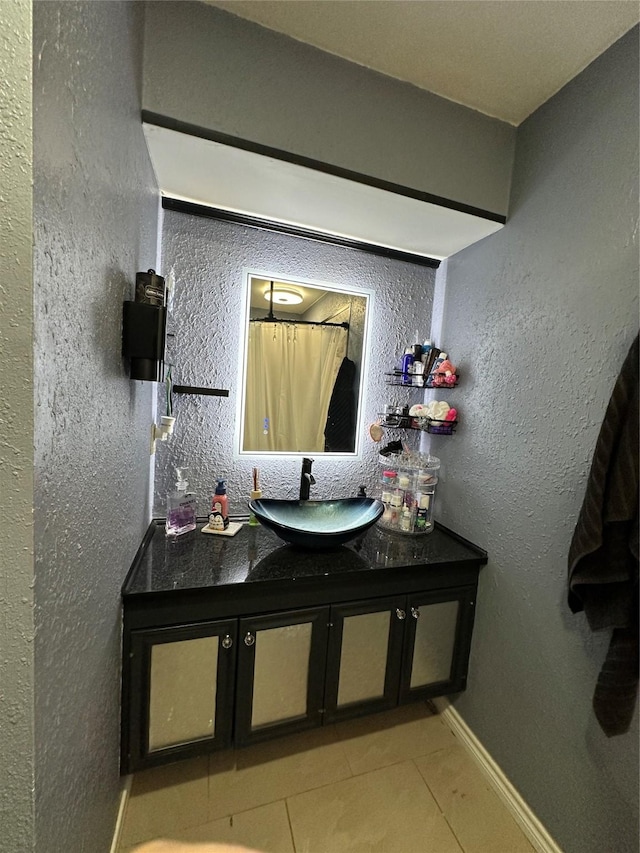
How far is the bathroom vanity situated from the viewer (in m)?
1.11

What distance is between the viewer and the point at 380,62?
3.89 feet

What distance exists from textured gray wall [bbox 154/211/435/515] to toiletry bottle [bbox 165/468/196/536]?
0.42 feet

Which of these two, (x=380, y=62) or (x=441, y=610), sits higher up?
(x=380, y=62)

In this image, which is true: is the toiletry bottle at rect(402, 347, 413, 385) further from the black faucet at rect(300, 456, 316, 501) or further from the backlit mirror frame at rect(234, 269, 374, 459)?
the black faucet at rect(300, 456, 316, 501)

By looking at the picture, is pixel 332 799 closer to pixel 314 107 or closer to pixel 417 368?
pixel 417 368

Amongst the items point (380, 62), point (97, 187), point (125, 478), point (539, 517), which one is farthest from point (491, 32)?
point (125, 478)

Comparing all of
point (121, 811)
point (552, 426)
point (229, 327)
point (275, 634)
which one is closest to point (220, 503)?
point (275, 634)

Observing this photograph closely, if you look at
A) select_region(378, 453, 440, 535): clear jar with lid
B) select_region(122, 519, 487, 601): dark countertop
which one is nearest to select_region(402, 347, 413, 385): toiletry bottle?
select_region(378, 453, 440, 535): clear jar with lid

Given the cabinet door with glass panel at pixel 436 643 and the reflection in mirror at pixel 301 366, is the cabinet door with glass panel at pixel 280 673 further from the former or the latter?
the reflection in mirror at pixel 301 366

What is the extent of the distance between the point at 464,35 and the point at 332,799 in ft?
A: 8.62

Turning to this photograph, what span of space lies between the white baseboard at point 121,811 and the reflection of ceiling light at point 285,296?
1.95 metres

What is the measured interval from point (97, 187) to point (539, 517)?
60.5 inches

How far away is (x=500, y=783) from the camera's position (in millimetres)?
1291

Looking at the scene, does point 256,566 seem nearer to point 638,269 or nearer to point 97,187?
point 97,187
